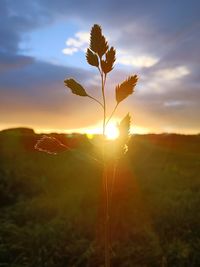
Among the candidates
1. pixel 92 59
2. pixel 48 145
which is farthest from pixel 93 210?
pixel 92 59

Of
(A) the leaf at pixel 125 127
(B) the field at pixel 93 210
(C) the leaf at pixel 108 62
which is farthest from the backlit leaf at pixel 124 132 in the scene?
(B) the field at pixel 93 210

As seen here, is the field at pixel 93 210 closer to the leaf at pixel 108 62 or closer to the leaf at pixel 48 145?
the leaf at pixel 48 145

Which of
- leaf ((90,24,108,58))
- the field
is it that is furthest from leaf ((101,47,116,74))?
the field

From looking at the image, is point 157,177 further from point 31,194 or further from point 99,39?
point 99,39

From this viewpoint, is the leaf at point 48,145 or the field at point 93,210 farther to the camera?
the field at point 93,210

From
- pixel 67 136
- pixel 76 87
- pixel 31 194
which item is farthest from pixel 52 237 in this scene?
pixel 67 136

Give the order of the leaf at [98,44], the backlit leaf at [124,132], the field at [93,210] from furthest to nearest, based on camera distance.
Answer: the field at [93,210]
the leaf at [98,44]
the backlit leaf at [124,132]

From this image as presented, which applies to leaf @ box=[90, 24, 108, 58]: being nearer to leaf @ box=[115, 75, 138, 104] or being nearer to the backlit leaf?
leaf @ box=[115, 75, 138, 104]

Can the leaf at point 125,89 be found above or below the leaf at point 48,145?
above
